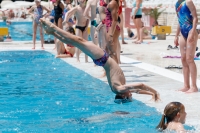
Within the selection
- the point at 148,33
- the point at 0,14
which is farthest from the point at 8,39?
the point at 0,14

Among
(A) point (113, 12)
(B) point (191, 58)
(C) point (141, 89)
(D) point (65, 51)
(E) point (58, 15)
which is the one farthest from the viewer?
(E) point (58, 15)

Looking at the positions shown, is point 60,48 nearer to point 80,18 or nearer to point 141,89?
point 80,18

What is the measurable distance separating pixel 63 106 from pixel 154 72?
3.81 metres

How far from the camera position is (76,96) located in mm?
9094

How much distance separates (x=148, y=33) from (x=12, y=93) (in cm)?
1310

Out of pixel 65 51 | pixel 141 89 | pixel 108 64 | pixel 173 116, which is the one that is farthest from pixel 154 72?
pixel 173 116

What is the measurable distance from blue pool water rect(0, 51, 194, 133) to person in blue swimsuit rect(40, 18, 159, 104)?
0.27 metres

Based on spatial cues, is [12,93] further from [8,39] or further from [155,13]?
[155,13]

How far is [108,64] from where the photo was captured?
24.0 feet

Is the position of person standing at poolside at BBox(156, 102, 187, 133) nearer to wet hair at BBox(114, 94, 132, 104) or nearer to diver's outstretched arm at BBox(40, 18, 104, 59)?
diver's outstretched arm at BBox(40, 18, 104, 59)

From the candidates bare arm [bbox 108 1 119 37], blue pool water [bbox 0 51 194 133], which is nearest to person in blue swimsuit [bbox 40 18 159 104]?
blue pool water [bbox 0 51 194 133]

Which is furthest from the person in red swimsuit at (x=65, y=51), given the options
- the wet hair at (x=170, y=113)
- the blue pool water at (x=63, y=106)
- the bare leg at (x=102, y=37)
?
the wet hair at (x=170, y=113)

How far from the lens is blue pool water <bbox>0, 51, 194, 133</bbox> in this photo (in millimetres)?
6715

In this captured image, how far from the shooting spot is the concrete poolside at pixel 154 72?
7.92 metres
